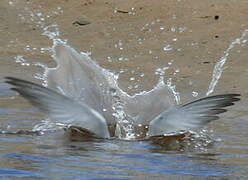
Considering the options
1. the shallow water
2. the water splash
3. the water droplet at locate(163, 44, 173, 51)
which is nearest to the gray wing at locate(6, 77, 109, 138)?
the shallow water

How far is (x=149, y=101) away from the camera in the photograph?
7.26 metres

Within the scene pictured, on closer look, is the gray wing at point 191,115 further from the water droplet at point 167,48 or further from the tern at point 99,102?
the water droplet at point 167,48

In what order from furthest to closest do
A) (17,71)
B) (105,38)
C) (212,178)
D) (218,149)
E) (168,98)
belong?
(105,38) < (17,71) < (168,98) < (218,149) < (212,178)

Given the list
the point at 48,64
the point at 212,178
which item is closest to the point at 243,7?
the point at 48,64

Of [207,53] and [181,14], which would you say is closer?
[207,53]

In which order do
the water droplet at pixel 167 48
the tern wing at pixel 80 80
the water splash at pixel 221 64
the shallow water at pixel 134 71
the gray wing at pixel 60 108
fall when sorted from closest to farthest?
the shallow water at pixel 134 71 → the gray wing at pixel 60 108 → the tern wing at pixel 80 80 → the water splash at pixel 221 64 → the water droplet at pixel 167 48

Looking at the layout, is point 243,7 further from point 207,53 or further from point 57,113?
point 57,113

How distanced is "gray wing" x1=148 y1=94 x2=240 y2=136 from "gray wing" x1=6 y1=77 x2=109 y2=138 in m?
0.39

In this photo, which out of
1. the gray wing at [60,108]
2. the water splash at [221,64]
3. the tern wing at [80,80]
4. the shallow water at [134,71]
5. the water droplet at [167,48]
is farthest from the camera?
the water droplet at [167,48]

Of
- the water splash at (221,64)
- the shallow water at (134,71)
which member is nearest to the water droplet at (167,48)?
the shallow water at (134,71)

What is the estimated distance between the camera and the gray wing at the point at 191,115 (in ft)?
21.3

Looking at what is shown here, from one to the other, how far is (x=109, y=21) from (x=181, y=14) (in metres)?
0.94

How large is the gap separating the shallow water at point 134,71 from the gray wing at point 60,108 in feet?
0.45

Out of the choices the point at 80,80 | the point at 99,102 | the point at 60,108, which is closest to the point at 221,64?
the point at 80,80
